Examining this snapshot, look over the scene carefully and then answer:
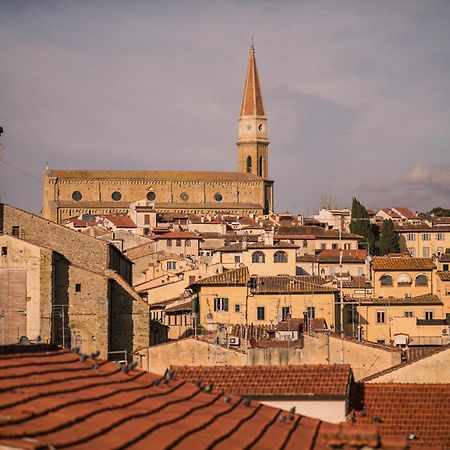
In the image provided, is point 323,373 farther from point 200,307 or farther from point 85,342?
point 200,307

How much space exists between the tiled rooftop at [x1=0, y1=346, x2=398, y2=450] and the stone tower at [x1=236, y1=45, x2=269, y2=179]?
16174cm

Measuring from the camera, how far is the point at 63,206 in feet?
456

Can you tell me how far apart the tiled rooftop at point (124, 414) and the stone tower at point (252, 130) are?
162 m

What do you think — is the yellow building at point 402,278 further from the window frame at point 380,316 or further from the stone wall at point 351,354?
the stone wall at point 351,354

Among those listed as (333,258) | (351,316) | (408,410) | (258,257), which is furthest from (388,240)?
(408,410)

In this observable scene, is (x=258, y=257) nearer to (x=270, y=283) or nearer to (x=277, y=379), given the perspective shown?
(x=270, y=283)

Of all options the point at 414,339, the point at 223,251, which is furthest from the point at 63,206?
the point at 414,339

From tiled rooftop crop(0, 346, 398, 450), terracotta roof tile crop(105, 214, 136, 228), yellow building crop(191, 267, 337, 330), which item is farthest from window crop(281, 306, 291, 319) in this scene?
terracotta roof tile crop(105, 214, 136, 228)

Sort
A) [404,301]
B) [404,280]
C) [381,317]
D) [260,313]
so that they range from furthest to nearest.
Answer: [404,280], [404,301], [381,317], [260,313]

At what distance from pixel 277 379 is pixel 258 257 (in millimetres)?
40908

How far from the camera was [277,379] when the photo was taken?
14.1 m

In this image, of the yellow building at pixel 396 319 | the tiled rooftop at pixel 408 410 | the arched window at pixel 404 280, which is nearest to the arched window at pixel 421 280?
the arched window at pixel 404 280

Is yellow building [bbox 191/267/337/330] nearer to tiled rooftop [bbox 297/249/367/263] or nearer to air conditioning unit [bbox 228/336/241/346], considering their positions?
air conditioning unit [bbox 228/336/241/346]

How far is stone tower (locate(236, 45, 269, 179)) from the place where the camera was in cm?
17338
